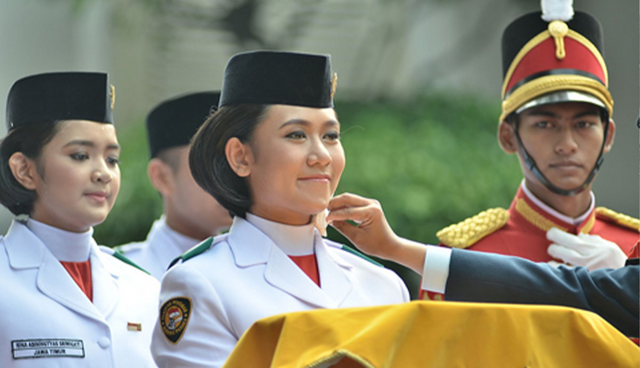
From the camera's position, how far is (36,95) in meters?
3.61

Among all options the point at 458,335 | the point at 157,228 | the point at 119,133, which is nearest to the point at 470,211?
the point at 157,228

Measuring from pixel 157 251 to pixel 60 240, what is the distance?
150 centimetres

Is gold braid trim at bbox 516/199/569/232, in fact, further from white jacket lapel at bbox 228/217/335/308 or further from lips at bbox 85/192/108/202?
lips at bbox 85/192/108/202

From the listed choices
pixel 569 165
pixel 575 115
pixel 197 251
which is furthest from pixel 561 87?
pixel 197 251

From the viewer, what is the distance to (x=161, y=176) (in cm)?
524

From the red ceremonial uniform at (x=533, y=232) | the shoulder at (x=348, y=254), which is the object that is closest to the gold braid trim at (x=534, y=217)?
the red ceremonial uniform at (x=533, y=232)

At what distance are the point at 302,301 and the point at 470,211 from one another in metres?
3.90

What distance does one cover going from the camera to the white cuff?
2.92 m

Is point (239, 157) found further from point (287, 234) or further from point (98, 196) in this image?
point (98, 196)

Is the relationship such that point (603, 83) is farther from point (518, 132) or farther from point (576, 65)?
point (518, 132)

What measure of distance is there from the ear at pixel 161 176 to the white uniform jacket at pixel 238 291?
2.16 meters

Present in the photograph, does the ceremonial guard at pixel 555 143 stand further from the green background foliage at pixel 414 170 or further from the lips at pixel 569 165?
the green background foliage at pixel 414 170

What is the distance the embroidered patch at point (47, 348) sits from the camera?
3145 mm

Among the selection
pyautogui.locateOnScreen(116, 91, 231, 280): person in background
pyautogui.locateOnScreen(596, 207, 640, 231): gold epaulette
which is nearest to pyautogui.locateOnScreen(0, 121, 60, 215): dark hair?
pyautogui.locateOnScreen(116, 91, 231, 280): person in background
